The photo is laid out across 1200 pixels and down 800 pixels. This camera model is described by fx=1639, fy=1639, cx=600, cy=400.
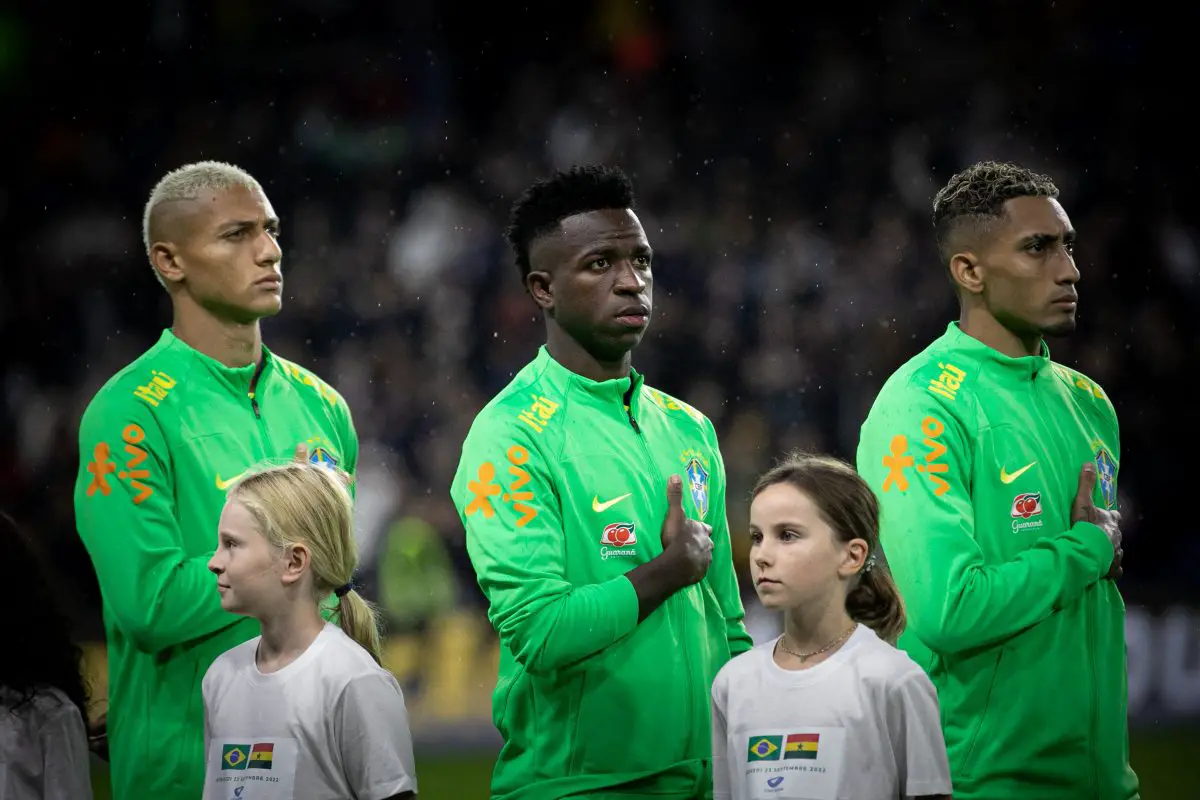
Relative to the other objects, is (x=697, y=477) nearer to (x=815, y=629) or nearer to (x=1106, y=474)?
(x=815, y=629)

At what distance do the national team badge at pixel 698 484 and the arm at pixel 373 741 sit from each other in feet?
2.83

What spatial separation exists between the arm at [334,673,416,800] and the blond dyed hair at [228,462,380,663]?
11.2 inches

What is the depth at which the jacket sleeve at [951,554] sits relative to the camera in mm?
3756

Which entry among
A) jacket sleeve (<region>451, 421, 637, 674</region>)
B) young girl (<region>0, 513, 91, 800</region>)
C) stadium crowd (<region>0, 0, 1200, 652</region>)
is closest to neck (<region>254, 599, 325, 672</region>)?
jacket sleeve (<region>451, 421, 637, 674</region>)

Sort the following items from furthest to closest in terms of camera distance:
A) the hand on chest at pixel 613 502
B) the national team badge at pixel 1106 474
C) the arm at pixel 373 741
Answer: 1. the national team badge at pixel 1106 474
2. the hand on chest at pixel 613 502
3. the arm at pixel 373 741

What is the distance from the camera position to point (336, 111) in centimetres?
1139

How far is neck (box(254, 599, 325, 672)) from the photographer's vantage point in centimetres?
357

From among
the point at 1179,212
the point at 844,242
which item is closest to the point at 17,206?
the point at 844,242

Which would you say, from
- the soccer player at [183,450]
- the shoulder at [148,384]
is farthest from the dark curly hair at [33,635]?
the shoulder at [148,384]

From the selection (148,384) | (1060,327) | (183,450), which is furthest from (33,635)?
(1060,327)

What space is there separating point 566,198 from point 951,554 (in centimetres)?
122

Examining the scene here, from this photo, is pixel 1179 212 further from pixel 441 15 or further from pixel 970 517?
pixel 970 517

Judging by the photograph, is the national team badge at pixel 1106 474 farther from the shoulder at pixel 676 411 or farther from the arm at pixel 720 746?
the arm at pixel 720 746

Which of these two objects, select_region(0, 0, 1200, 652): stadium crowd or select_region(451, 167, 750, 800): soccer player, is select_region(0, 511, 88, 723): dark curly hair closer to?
select_region(451, 167, 750, 800): soccer player
